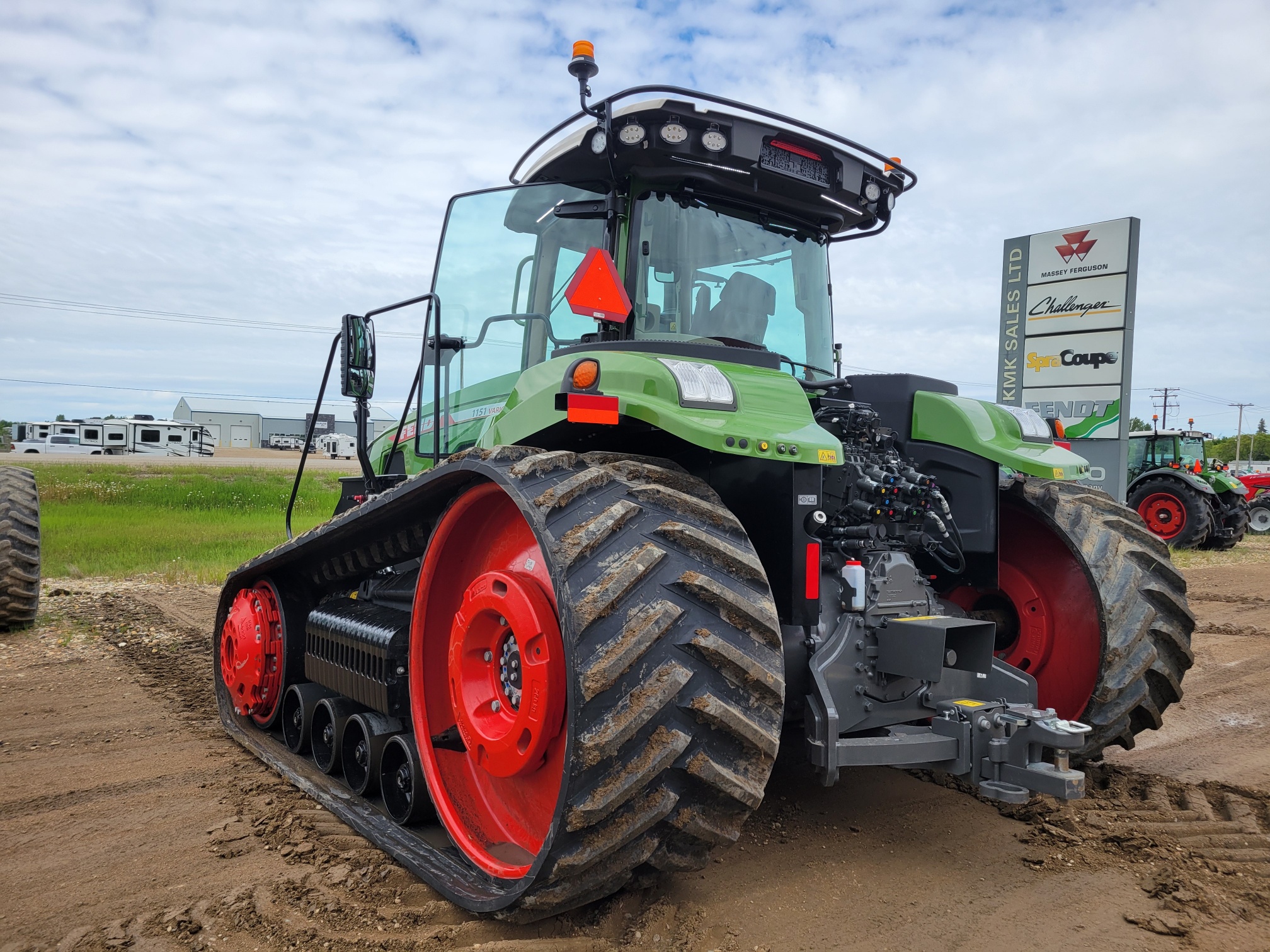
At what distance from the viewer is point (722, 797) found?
251 cm

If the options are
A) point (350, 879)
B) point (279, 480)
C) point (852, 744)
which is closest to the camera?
point (852, 744)

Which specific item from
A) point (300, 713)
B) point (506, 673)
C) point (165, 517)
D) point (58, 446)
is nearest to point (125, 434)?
point (58, 446)

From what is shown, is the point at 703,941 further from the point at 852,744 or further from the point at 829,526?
the point at 829,526

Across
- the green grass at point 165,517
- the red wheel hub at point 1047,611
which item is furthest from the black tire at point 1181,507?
the green grass at point 165,517

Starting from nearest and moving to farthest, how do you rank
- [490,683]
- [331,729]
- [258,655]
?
[490,683] → [331,729] → [258,655]

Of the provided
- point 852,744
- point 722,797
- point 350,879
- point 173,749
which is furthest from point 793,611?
point 173,749

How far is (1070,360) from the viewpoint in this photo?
12.5 meters

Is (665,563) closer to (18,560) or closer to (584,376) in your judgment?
(584,376)

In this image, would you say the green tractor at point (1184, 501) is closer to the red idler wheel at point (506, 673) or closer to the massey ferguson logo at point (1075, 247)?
the massey ferguson logo at point (1075, 247)

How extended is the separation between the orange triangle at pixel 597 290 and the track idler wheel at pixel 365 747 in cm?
196

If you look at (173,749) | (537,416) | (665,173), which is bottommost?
(173,749)

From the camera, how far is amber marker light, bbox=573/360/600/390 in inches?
112

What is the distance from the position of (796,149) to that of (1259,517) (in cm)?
2507

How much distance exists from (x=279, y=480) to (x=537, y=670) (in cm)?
2741
